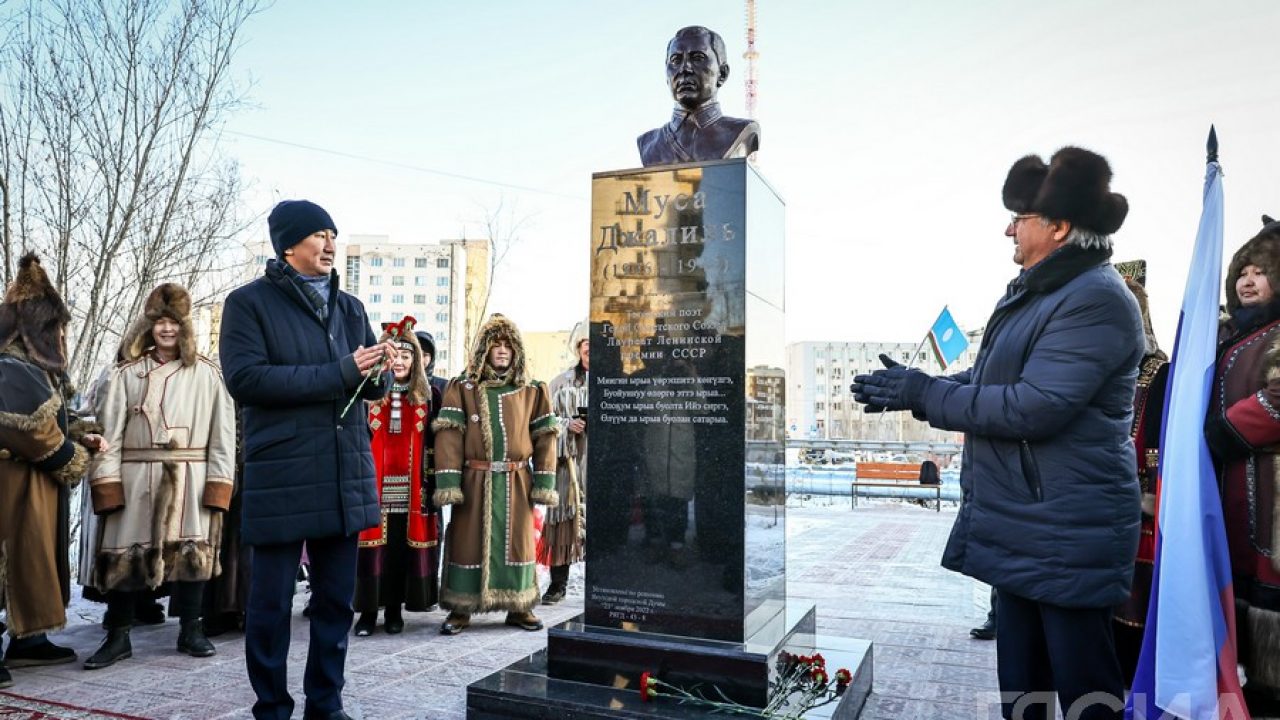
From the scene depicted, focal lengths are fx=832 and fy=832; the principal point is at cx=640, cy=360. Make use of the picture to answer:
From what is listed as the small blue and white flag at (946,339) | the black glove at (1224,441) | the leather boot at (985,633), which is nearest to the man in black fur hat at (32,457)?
the leather boot at (985,633)

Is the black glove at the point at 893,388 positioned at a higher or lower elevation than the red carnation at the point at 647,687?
higher

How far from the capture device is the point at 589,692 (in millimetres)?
3332

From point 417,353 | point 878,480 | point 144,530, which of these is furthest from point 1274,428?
point 878,480

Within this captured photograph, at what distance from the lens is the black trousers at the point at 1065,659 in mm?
2467

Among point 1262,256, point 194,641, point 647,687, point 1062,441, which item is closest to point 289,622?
point 647,687

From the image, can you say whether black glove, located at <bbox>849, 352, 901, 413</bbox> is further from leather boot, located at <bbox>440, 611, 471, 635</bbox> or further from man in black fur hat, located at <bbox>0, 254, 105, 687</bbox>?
man in black fur hat, located at <bbox>0, 254, 105, 687</bbox>

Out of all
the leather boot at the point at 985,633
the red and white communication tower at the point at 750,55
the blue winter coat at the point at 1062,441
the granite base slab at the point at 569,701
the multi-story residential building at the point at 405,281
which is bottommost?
the leather boot at the point at 985,633

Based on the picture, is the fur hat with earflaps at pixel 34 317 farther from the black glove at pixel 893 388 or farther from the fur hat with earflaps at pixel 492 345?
the black glove at pixel 893 388

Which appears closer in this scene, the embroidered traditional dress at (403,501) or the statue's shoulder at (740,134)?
the statue's shoulder at (740,134)

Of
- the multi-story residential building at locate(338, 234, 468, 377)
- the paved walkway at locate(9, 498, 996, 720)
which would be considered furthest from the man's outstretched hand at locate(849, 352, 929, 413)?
the multi-story residential building at locate(338, 234, 468, 377)

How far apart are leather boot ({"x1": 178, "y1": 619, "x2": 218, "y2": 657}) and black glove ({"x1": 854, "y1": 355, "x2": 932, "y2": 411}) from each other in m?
4.00

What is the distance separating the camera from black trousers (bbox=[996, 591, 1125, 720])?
2467mm

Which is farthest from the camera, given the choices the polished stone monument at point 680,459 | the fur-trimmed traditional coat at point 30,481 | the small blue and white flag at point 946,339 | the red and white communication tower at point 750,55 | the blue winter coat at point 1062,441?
the red and white communication tower at point 750,55

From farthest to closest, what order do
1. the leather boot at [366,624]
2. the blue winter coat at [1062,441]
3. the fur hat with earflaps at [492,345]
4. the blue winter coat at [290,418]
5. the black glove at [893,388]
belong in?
the fur hat with earflaps at [492,345] → the leather boot at [366,624] → the blue winter coat at [290,418] → the black glove at [893,388] → the blue winter coat at [1062,441]
